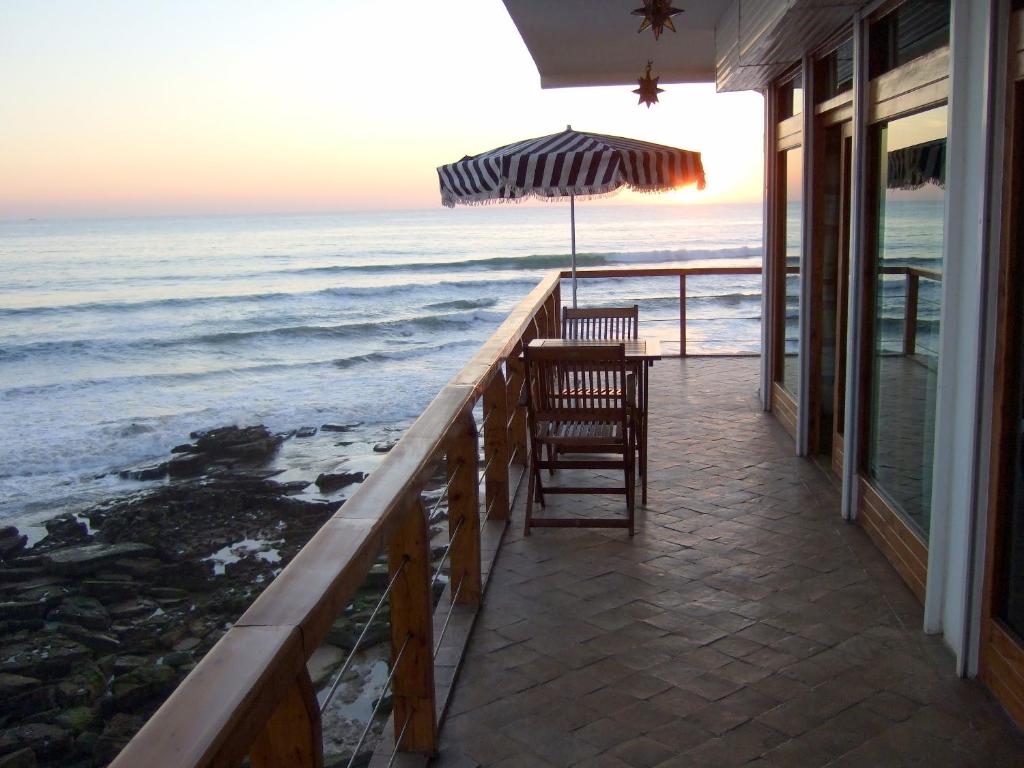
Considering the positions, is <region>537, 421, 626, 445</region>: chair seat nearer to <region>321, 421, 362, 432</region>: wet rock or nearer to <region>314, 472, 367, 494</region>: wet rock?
<region>314, 472, 367, 494</region>: wet rock

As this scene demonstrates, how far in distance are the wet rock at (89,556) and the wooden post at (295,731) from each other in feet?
25.6

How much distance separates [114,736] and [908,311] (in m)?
4.85

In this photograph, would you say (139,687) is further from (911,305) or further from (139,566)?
(911,305)

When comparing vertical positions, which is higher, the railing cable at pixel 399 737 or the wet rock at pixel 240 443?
the railing cable at pixel 399 737

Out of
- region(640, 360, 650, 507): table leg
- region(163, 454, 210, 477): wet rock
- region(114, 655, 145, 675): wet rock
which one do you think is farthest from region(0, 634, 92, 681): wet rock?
region(163, 454, 210, 477): wet rock

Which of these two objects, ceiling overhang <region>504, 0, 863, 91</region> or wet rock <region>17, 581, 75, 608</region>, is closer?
ceiling overhang <region>504, 0, 863, 91</region>

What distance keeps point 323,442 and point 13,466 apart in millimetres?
4483

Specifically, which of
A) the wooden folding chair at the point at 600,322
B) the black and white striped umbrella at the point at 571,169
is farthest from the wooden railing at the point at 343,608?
the wooden folding chair at the point at 600,322

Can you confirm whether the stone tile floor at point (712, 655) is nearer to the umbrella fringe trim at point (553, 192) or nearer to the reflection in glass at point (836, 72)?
the umbrella fringe trim at point (553, 192)

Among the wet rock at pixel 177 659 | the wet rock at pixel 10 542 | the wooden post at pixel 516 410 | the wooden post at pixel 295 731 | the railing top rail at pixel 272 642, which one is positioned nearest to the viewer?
the railing top rail at pixel 272 642

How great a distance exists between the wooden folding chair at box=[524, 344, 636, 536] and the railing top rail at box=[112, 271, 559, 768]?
2.03 metres

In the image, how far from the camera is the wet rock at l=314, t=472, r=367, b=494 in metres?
10.8

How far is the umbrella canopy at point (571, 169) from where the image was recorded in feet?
18.9

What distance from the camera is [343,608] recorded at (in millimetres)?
1691
